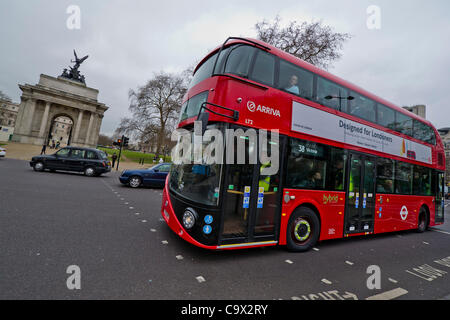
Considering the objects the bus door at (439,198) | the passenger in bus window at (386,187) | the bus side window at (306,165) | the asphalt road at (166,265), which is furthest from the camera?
the bus door at (439,198)

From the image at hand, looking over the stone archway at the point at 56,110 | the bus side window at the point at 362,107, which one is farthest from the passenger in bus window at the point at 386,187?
the stone archway at the point at 56,110

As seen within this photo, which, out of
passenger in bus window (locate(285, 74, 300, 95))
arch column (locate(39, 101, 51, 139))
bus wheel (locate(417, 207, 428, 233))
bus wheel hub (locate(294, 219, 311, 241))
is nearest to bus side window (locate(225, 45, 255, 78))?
passenger in bus window (locate(285, 74, 300, 95))

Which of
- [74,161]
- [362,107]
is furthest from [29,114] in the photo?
[362,107]

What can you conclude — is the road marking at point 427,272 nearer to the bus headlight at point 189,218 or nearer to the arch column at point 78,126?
the bus headlight at point 189,218

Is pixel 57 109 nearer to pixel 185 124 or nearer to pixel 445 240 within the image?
pixel 185 124

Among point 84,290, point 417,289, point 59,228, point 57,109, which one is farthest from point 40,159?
point 57,109

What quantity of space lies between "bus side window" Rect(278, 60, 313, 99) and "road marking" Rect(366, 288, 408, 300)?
362cm

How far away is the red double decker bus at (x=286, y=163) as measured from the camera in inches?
137

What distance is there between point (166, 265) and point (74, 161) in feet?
43.3

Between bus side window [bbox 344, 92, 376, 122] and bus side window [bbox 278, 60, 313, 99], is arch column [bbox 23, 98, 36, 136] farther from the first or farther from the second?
bus side window [bbox 344, 92, 376, 122]

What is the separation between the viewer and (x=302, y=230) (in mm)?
4363

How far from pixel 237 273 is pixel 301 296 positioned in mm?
927

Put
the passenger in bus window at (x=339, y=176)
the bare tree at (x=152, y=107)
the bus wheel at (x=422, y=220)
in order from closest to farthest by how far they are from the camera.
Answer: the passenger in bus window at (x=339, y=176), the bus wheel at (x=422, y=220), the bare tree at (x=152, y=107)

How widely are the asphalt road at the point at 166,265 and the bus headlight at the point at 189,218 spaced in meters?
0.55
